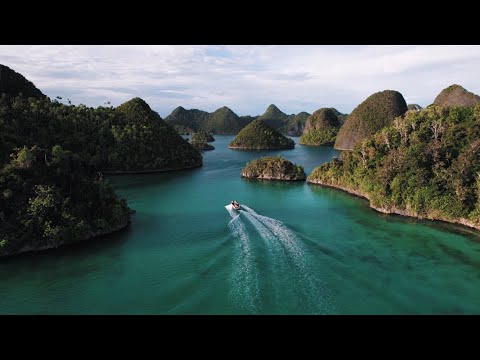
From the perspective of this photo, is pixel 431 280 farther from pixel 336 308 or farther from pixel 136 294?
pixel 136 294

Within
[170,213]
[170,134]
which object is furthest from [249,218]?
[170,134]

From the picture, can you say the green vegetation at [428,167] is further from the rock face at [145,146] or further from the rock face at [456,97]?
the rock face at [456,97]

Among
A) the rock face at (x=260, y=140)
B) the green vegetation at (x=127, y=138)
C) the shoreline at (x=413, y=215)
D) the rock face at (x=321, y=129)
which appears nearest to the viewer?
the shoreline at (x=413, y=215)

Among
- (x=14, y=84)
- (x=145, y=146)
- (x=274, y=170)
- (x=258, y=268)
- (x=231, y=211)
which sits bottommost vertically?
(x=258, y=268)

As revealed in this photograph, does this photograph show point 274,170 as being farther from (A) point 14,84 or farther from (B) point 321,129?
(B) point 321,129

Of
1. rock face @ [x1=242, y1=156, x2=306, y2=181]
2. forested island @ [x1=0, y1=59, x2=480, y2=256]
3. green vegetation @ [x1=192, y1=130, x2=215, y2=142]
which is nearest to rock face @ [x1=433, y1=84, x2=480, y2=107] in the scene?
forested island @ [x1=0, y1=59, x2=480, y2=256]

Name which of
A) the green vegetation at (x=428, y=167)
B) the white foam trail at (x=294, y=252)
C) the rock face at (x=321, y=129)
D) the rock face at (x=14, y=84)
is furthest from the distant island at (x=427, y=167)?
the rock face at (x=321, y=129)

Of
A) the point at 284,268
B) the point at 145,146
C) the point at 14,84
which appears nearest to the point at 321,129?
the point at 145,146
